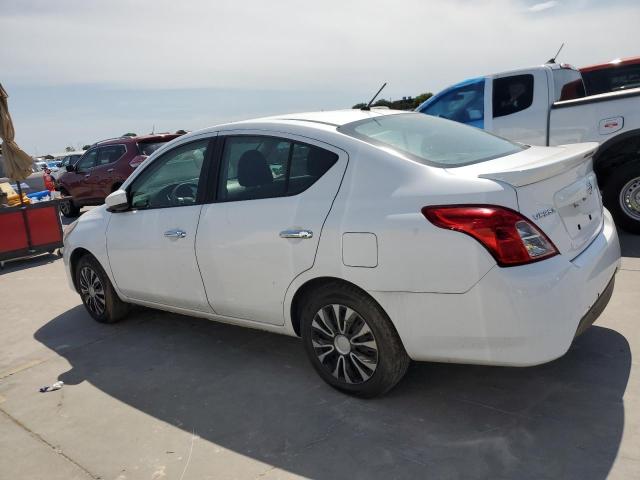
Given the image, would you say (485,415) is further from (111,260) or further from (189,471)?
(111,260)

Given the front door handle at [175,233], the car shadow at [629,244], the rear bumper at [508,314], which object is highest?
the front door handle at [175,233]

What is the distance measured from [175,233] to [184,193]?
323 millimetres

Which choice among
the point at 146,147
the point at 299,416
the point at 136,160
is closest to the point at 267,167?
the point at 299,416

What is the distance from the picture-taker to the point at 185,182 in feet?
13.8

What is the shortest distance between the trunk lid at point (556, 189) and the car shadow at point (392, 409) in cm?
86

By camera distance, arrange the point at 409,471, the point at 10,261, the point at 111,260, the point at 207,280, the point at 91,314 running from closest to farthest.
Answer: the point at 409,471 < the point at 207,280 < the point at 111,260 < the point at 91,314 < the point at 10,261

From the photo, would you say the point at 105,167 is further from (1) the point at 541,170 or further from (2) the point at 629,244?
(1) the point at 541,170

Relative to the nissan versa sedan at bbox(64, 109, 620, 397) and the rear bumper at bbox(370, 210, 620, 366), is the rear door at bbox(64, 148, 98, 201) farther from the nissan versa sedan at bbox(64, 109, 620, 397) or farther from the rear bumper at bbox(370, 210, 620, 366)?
the rear bumper at bbox(370, 210, 620, 366)

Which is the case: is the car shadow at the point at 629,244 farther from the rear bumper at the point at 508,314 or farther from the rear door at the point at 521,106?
the rear bumper at the point at 508,314

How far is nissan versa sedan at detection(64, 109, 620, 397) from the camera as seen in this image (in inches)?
105

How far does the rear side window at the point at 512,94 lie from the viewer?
7203 mm

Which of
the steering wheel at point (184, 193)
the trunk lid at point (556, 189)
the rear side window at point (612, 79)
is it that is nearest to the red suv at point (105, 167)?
the rear side window at point (612, 79)

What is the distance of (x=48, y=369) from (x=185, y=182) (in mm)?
1806

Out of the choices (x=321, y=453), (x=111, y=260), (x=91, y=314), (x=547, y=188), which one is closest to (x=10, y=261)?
(x=91, y=314)
